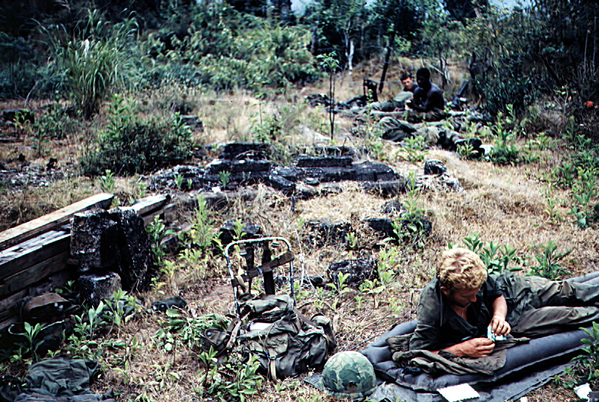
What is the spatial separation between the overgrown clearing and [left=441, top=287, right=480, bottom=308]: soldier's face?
0.69 m

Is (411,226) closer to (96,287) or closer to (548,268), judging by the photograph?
(548,268)

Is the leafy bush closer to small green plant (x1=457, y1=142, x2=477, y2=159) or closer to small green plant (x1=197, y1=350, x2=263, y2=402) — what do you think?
small green plant (x1=197, y1=350, x2=263, y2=402)

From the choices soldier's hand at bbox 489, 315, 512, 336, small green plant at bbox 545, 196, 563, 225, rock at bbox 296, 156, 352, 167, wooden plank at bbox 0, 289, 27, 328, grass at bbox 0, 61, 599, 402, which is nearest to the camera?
soldier's hand at bbox 489, 315, 512, 336

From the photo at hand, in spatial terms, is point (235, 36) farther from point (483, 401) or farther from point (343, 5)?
point (483, 401)

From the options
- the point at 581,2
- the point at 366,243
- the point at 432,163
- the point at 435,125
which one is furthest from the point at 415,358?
the point at 581,2

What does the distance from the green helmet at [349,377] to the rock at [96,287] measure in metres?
2.03

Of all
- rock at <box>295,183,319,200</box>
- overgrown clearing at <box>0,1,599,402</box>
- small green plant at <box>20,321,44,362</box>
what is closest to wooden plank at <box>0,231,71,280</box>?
small green plant at <box>20,321,44,362</box>

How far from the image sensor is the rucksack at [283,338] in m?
3.18

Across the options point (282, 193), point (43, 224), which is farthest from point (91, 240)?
point (282, 193)

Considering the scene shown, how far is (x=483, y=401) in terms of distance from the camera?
2.80m

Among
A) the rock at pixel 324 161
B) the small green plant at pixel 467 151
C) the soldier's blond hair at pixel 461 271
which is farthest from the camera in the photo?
the small green plant at pixel 467 151

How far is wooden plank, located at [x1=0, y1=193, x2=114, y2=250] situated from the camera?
3.77 metres

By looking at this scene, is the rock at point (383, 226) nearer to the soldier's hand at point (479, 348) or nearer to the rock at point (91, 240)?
the soldier's hand at point (479, 348)

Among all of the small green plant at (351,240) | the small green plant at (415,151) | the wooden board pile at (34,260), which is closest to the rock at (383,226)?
the small green plant at (351,240)
